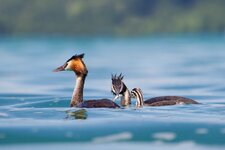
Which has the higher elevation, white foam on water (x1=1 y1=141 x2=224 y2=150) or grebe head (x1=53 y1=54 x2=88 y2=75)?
grebe head (x1=53 y1=54 x2=88 y2=75)

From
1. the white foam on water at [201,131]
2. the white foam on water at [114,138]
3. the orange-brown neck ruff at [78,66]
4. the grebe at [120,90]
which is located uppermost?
the orange-brown neck ruff at [78,66]

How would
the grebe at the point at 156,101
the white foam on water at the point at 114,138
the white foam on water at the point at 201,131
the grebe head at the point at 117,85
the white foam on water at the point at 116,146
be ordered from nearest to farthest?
the white foam on water at the point at 116,146
the white foam on water at the point at 114,138
the white foam on water at the point at 201,131
the grebe head at the point at 117,85
the grebe at the point at 156,101

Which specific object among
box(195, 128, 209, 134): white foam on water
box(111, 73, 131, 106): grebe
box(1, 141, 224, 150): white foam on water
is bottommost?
box(1, 141, 224, 150): white foam on water

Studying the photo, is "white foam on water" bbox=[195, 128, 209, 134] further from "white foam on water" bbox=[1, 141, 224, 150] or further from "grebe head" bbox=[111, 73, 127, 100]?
"grebe head" bbox=[111, 73, 127, 100]

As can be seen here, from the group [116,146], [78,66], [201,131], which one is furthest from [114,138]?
[78,66]

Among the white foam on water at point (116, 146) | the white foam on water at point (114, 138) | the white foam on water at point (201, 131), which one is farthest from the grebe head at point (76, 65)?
the white foam on water at point (116, 146)

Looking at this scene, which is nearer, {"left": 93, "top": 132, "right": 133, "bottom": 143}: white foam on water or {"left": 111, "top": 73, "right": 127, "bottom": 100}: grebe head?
{"left": 93, "top": 132, "right": 133, "bottom": 143}: white foam on water

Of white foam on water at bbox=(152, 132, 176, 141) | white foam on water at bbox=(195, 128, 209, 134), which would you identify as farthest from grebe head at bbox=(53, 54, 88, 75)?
white foam on water at bbox=(195, 128, 209, 134)

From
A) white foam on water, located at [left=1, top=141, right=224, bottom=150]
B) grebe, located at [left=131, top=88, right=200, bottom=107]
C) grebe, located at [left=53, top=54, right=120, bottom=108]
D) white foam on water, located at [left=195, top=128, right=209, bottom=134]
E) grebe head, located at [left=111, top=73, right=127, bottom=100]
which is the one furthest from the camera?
grebe, located at [left=131, top=88, right=200, bottom=107]

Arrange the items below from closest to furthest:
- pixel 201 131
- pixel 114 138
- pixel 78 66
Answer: pixel 114 138, pixel 201 131, pixel 78 66

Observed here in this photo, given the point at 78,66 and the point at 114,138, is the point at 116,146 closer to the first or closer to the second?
the point at 114,138

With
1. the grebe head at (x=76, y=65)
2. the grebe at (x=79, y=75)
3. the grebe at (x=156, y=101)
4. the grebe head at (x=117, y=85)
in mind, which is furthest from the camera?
the grebe at (x=156, y=101)

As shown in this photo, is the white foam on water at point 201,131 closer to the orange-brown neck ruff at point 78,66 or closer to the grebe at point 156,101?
the grebe at point 156,101

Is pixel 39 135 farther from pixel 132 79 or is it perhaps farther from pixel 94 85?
pixel 132 79
